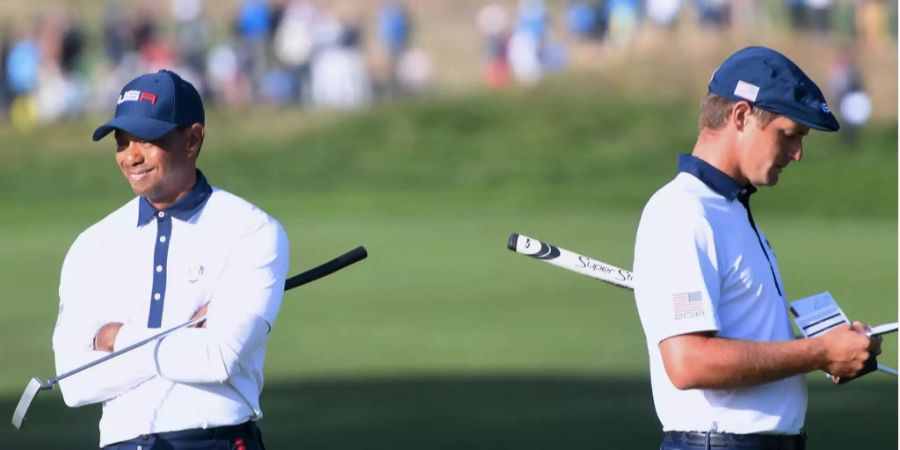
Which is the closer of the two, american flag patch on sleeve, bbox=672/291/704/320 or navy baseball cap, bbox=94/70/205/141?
american flag patch on sleeve, bbox=672/291/704/320

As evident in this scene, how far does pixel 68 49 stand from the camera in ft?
114

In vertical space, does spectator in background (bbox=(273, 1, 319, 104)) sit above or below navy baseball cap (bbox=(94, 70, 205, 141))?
above

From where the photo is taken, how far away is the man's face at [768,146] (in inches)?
169

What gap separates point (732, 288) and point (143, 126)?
167 centimetres

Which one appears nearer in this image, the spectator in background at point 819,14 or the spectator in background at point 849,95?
the spectator in background at point 849,95

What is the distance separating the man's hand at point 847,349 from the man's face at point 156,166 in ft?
5.93

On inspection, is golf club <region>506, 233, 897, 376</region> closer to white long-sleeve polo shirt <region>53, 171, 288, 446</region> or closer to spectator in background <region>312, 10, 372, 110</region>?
white long-sleeve polo shirt <region>53, 171, 288, 446</region>

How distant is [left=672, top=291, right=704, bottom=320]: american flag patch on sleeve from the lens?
413 centimetres

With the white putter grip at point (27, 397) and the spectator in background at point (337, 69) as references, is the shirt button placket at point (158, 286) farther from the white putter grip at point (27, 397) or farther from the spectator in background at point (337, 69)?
the spectator in background at point (337, 69)

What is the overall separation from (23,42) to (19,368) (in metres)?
23.7

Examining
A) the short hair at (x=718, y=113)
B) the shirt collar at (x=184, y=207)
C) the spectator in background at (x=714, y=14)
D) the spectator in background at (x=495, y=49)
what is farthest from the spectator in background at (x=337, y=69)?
the short hair at (x=718, y=113)

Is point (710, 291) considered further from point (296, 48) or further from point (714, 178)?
point (296, 48)

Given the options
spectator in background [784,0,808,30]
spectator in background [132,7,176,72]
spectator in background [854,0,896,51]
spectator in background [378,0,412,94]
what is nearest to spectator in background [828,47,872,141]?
spectator in background [854,0,896,51]

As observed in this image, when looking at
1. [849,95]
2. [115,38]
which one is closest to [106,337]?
[849,95]
